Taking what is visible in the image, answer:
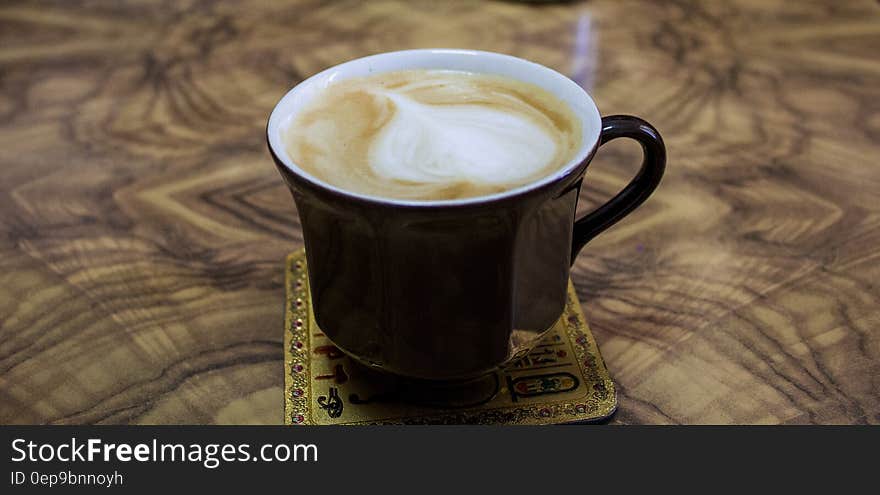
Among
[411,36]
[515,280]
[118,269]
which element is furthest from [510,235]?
[411,36]

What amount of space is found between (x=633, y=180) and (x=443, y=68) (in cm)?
16

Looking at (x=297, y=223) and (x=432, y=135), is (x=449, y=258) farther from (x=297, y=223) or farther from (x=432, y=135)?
(x=297, y=223)

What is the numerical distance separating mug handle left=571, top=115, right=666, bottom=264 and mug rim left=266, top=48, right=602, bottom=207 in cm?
1

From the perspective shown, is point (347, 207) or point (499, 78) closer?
point (347, 207)

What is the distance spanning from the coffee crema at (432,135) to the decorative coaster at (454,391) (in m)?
0.13

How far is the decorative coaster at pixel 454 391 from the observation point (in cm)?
53

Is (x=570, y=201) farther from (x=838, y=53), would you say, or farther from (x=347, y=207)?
(x=838, y=53)

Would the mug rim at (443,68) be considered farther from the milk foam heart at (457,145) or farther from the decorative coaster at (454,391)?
the decorative coaster at (454,391)

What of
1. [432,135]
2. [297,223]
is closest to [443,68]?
[432,135]

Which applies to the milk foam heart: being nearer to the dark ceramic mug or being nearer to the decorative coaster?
the dark ceramic mug

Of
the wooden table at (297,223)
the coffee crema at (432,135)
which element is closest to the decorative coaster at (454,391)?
the wooden table at (297,223)

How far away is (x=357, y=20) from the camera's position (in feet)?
3.46

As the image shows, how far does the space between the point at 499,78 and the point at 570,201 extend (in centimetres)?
14

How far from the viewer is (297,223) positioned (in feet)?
2.34
